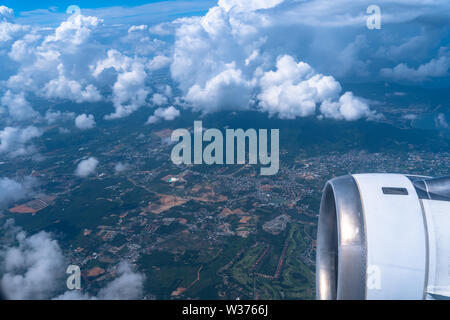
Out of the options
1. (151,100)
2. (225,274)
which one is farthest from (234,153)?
(151,100)

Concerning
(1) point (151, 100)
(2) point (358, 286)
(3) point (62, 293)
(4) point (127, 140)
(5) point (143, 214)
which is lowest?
(3) point (62, 293)

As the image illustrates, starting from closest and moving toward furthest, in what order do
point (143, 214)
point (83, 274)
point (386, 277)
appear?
point (386, 277) < point (83, 274) < point (143, 214)

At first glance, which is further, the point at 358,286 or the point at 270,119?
the point at 270,119

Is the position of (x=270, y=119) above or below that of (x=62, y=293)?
above

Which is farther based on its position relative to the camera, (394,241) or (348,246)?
(348,246)

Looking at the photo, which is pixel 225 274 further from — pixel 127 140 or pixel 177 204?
pixel 127 140

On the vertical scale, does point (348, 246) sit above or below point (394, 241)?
below

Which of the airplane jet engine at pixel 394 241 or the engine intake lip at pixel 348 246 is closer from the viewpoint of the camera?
the airplane jet engine at pixel 394 241

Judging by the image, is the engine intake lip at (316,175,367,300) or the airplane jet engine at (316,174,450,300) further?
the engine intake lip at (316,175,367,300)
